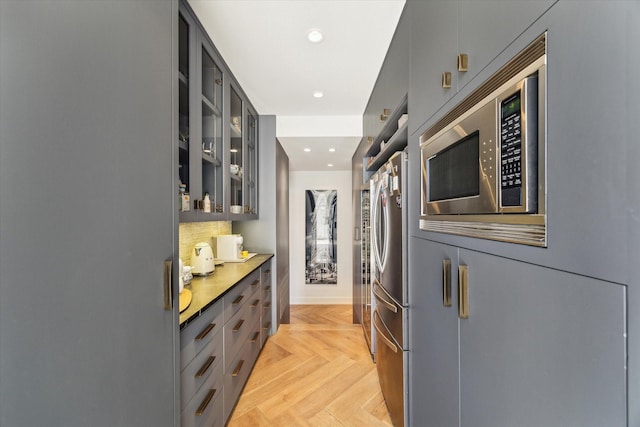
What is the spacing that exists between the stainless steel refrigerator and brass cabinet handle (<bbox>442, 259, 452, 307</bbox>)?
46 centimetres

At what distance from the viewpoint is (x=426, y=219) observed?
4.02 ft

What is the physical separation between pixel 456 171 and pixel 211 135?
1.72 metres

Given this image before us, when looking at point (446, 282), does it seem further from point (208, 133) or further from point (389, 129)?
point (208, 133)

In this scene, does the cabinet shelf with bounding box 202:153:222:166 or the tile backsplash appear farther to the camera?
the tile backsplash

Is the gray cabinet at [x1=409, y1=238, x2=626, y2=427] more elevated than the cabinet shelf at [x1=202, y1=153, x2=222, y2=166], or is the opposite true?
the cabinet shelf at [x1=202, y1=153, x2=222, y2=166]

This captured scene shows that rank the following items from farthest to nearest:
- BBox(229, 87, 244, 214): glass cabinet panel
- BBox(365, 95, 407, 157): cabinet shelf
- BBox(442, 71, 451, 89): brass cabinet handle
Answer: BBox(229, 87, 244, 214): glass cabinet panel, BBox(365, 95, 407, 157): cabinet shelf, BBox(442, 71, 451, 89): brass cabinet handle

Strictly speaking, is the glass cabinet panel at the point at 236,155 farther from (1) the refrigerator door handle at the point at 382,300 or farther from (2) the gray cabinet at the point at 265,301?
(1) the refrigerator door handle at the point at 382,300

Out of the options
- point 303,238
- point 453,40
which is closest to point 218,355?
point 453,40

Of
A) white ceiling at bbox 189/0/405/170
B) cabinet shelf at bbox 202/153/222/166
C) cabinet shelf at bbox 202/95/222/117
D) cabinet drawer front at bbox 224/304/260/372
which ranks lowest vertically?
cabinet drawer front at bbox 224/304/260/372

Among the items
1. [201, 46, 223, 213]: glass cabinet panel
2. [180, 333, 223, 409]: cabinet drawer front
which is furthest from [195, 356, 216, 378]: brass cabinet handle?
[201, 46, 223, 213]: glass cabinet panel

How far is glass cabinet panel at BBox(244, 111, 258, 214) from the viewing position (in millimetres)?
2971

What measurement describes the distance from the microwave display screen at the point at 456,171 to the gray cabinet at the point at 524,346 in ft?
0.65

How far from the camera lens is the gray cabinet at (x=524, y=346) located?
45 centimetres

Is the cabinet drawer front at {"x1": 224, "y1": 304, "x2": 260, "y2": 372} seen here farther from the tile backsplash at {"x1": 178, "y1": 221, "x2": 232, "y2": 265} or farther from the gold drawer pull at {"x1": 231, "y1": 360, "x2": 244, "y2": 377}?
the tile backsplash at {"x1": 178, "y1": 221, "x2": 232, "y2": 265}
